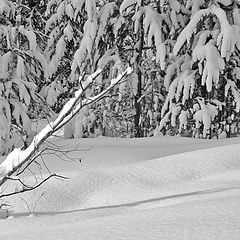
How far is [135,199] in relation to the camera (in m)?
3.92

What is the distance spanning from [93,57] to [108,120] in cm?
220

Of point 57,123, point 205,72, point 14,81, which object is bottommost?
point 57,123

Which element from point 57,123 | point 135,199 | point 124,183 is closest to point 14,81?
point 124,183

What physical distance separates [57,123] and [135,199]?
Answer: 3.84ft

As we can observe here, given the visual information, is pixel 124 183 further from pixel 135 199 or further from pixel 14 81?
pixel 14 81

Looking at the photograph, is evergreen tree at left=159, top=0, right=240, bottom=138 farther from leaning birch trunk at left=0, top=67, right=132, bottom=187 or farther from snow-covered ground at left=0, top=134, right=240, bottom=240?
leaning birch trunk at left=0, top=67, right=132, bottom=187

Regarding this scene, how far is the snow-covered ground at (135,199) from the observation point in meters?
2.25

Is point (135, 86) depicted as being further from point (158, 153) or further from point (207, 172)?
point (207, 172)

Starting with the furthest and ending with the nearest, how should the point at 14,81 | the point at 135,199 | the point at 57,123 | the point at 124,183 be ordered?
the point at 14,81 → the point at 124,183 → the point at 135,199 → the point at 57,123

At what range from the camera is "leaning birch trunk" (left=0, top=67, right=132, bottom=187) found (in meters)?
3.11

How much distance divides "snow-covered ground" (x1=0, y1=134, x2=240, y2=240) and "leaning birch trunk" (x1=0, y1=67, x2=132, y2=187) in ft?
1.46

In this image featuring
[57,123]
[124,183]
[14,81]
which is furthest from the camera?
[14,81]

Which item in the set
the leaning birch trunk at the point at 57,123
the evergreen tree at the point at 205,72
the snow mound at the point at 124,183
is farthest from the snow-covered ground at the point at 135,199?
the evergreen tree at the point at 205,72

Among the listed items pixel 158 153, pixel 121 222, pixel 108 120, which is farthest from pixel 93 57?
pixel 121 222
